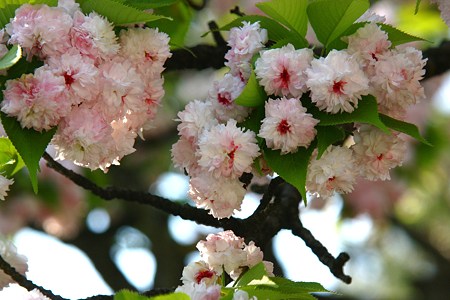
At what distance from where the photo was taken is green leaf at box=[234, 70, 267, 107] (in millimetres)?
2039

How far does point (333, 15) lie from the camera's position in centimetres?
210

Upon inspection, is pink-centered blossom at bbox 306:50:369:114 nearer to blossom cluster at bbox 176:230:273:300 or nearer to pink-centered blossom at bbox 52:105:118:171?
blossom cluster at bbox 176:230:273:300

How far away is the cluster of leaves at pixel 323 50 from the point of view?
2.01 meters

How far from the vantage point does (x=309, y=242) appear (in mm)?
2465

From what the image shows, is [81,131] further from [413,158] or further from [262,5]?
[413,158]

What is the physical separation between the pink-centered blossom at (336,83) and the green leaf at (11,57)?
578mm

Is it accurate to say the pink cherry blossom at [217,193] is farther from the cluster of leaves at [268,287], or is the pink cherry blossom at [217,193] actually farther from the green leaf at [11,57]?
the green leaf at [11,57]

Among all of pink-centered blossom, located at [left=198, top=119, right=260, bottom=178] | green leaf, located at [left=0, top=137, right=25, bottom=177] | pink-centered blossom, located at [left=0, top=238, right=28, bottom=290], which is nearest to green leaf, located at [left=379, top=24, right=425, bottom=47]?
pink-centered blossom, located at [left=198, top=119, right=260, bottom=178]

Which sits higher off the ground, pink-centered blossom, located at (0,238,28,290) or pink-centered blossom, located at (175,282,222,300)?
pink-centered blossom, located at (175,282,222,300)

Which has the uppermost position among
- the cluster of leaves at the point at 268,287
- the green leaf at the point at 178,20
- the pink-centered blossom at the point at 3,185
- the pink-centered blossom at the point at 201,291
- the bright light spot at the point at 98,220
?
the cluster of leaves at the point at 268,287

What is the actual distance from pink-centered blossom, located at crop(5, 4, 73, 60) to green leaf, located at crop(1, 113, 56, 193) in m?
0.15

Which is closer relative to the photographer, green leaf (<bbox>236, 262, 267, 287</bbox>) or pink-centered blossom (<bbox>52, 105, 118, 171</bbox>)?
green leaf (<bbox>236, 262, 267, 287</bbox>)

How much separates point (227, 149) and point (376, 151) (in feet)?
1.08

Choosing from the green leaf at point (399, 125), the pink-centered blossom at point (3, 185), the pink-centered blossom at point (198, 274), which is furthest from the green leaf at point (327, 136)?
the pink-centered blossom at point (3, 185)
